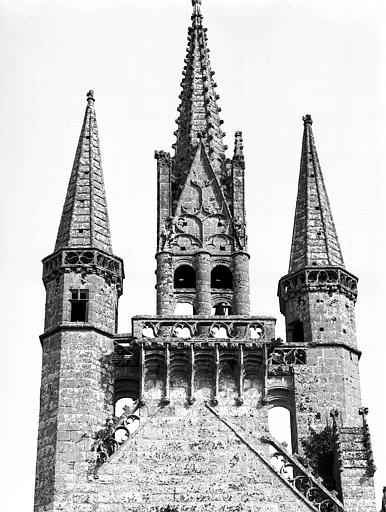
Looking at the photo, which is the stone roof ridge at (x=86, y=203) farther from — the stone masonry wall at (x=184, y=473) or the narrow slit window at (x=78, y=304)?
the stone masonry wall at (x=184, y=473)

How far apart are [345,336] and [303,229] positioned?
3954 millimetres

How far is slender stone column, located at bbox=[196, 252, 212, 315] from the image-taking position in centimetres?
4153

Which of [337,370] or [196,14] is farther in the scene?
[196,14]

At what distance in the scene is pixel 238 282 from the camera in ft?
138

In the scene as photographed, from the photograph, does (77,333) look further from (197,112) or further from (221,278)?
(197,112)

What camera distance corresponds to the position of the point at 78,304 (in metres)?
40.5

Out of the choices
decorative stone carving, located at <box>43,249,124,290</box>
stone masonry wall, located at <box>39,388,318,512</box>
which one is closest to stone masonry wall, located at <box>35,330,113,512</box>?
stone masonry wall, located at <box>39,388,318,512</box>

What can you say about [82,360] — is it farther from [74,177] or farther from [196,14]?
[196,14]

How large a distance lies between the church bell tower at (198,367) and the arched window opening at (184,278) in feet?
0.14

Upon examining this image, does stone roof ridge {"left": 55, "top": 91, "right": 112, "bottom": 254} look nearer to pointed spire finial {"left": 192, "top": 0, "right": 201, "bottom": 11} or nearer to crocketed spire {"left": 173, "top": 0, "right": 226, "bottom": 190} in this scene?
crocketed spire {"left": 173, "top": 0, "right": 226, "bottom": 190}

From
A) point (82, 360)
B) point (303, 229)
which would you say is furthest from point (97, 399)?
point (303, 229)

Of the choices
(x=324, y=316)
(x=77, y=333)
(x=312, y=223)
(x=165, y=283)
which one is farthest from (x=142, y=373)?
(x=312, y=223)

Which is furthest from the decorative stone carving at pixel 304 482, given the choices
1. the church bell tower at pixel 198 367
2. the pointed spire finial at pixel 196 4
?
the pointed spire finial at pixel 196 4

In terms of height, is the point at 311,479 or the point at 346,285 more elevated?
the point at 346,285
